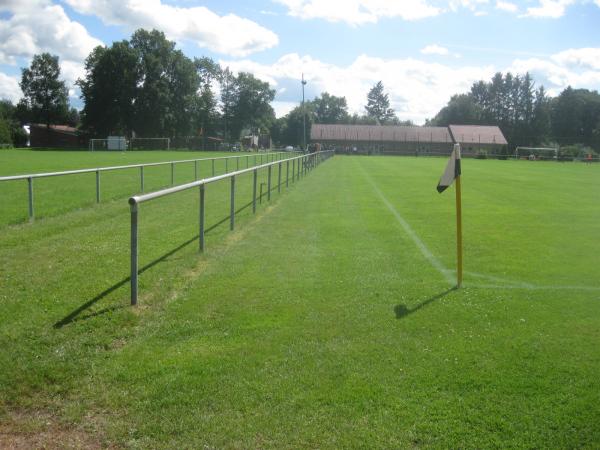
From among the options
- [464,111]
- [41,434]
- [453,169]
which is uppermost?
[464,111]

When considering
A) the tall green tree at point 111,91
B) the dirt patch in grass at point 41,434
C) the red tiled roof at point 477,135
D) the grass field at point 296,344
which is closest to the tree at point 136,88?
the tall green tree at point 111,91

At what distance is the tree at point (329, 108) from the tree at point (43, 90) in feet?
214

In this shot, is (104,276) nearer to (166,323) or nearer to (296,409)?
(166,323)

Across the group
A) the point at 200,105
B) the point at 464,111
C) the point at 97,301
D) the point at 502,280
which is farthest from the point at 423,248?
the point at 464,111

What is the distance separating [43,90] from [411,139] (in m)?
67.5

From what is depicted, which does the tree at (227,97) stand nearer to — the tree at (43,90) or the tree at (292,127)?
the tree at (292,127)

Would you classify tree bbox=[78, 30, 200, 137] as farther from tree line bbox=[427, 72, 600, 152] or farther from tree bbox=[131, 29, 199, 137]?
tree line bbox=[427, 72, 600, 152]

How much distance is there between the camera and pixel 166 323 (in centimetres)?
490

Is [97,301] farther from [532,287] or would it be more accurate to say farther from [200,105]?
[200,105]

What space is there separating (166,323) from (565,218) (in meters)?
11.1

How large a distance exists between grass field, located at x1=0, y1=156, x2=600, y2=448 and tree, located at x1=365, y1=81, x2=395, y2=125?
490 feet

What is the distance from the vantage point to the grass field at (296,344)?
3.22 metres

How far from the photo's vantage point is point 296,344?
4445 mm

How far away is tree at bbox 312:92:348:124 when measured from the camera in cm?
13850
